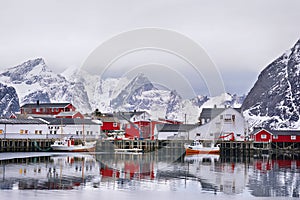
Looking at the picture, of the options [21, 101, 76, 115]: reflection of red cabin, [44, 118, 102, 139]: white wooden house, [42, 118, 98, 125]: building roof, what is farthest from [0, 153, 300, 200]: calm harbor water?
[21, 101, 76, 115]: reflection of red cabin

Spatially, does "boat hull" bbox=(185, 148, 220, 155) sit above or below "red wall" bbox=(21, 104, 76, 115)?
below

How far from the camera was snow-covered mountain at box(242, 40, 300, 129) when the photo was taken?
150m

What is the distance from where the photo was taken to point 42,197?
2323 cm

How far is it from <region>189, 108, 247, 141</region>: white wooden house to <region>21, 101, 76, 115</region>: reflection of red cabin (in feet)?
82.7

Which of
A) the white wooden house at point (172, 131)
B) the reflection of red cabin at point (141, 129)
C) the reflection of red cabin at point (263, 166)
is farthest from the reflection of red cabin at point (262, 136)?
the reflection of red cabin at point (263, 166)

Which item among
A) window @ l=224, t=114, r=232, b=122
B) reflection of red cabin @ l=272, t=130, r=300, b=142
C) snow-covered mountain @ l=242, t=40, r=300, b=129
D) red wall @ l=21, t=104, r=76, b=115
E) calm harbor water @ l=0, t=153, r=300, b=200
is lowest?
calm harbor water @ l=0, t=153, r=300, b=200

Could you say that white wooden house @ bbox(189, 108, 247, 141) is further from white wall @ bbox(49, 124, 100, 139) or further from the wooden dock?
white wall @ bbox(49, 124, 100, 139)

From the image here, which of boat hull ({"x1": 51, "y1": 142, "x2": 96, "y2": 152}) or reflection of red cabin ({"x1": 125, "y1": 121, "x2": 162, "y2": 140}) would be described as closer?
boat hull ({"x1": 51, "y1": 142, "x2": 96, "y2": 152})

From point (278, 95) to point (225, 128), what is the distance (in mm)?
89576

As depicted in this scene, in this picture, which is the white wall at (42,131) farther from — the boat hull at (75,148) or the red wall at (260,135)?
the red wall at (260,135)

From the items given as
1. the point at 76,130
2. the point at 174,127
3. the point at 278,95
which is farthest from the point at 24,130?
the point at 278,95

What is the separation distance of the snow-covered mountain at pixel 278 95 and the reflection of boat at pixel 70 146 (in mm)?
87941

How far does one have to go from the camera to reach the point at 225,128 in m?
80.2

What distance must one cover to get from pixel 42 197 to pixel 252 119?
141093mm
